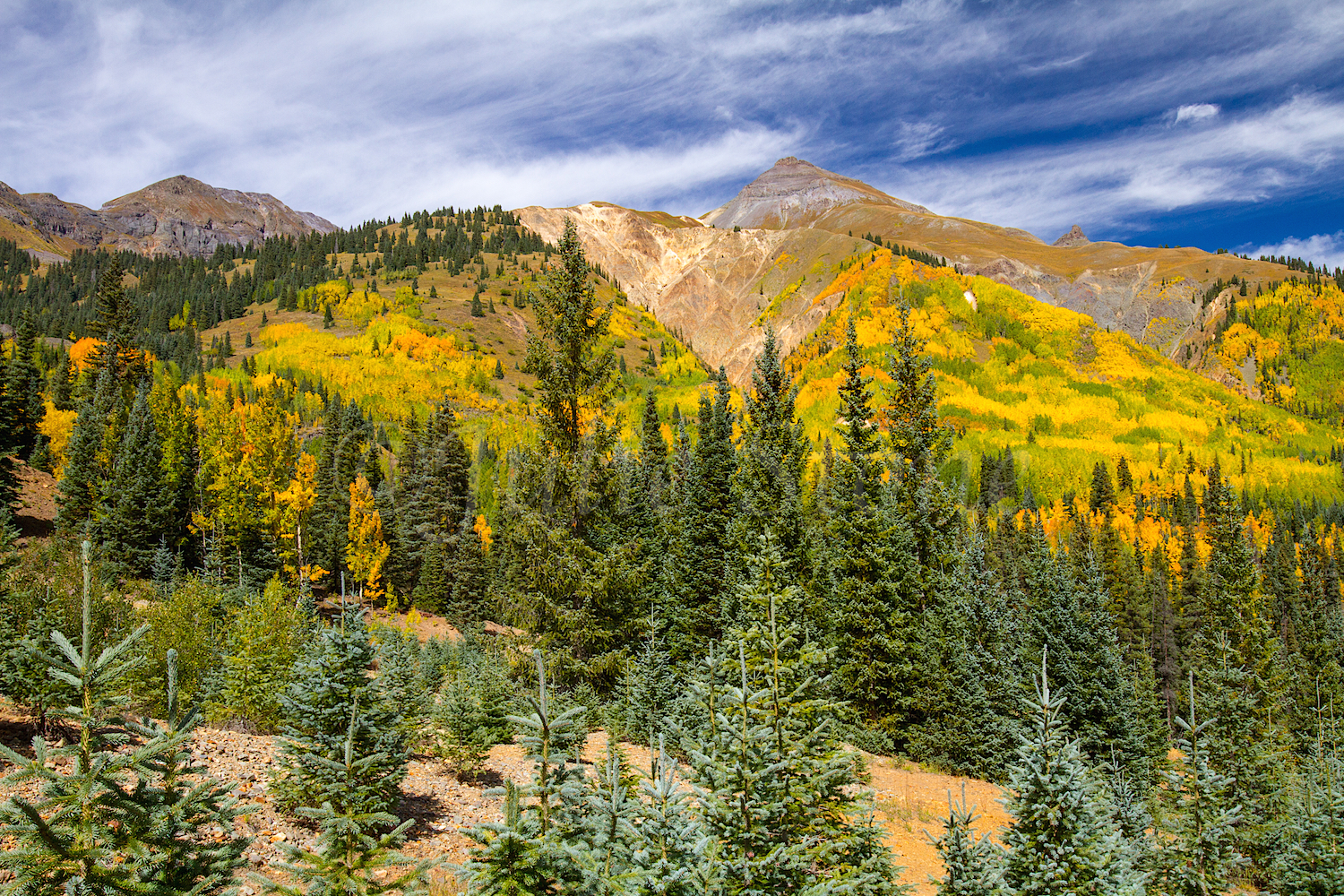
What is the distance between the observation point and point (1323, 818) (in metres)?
13.0

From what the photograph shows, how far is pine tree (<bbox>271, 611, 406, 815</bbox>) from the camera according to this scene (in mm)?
10281

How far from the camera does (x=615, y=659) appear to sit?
2023 centimetres

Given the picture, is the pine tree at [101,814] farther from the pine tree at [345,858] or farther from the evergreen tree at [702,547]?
the evergreen tree at [702,547]

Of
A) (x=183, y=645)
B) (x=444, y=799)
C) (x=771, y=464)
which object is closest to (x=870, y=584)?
(x=771, y=464)

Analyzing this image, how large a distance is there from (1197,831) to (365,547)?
48.2 m

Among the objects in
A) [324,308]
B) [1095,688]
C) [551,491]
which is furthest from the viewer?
[324,308]

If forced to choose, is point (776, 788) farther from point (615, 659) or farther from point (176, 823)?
point (615, 659)

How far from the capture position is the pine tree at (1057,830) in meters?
7.64

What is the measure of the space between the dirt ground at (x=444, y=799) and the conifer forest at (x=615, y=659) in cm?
32

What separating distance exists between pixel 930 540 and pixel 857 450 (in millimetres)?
4063

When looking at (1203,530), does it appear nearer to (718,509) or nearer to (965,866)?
(718,509)

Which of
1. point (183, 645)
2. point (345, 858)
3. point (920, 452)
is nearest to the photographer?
point (345, 858)

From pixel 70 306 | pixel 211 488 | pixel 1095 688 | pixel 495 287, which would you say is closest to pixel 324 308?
pixel 495 287

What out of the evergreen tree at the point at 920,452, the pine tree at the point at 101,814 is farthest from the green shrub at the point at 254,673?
the evergreen tree at the point at 920,452
